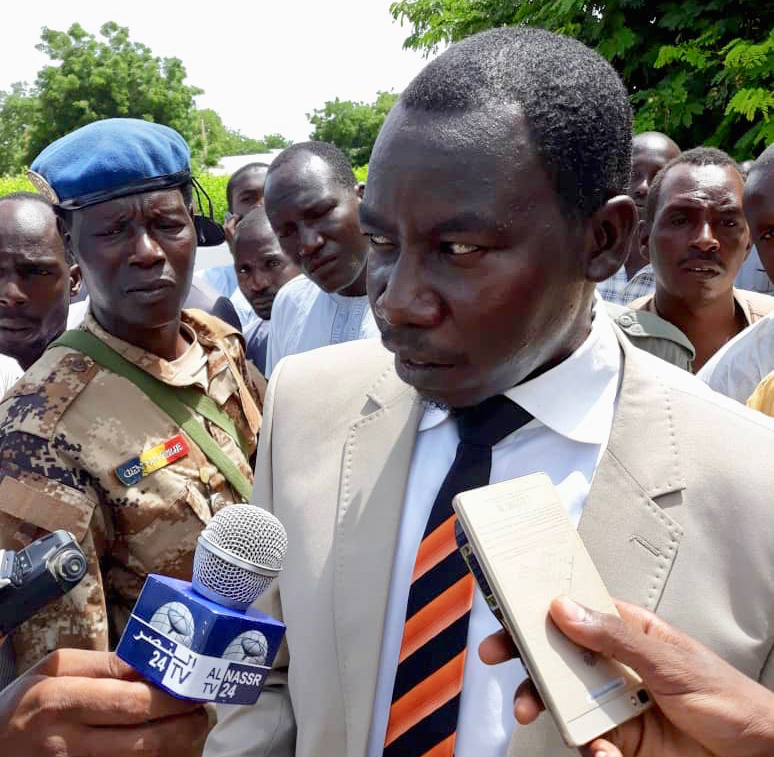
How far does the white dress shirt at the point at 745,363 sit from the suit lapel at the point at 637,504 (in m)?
1.52

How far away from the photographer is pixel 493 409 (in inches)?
68.9

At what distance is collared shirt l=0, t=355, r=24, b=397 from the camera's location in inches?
149

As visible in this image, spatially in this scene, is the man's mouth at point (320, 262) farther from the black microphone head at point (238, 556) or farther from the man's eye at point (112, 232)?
the black microphone head at point (238, 556)

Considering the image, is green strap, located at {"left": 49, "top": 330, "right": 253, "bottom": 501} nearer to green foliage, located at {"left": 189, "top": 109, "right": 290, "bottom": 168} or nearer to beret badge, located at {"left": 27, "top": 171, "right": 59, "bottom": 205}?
beret badge, located at {"left": 27, "top": 171, "right": 59, "bottom": 205}

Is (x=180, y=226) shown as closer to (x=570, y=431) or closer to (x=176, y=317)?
(x=176, y=317)

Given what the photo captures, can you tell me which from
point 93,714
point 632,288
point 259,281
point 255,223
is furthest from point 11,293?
point 632,288

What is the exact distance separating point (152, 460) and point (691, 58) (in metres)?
8.75

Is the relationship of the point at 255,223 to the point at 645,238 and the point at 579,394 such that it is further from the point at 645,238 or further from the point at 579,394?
the point at 579,394

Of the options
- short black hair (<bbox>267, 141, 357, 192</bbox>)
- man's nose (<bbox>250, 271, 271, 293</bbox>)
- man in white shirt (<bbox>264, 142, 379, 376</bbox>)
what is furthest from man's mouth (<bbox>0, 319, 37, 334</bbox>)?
man's nose (<bbox>250, 271, 271, 293</bbox>)

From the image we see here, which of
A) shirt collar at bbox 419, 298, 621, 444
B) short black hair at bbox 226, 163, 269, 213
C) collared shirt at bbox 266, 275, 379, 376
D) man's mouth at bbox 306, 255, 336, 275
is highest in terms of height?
shirt collar at bbox 419, 298, 621, 444

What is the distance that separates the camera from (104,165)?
8.43 ft

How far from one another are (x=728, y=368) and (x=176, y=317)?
1947mm

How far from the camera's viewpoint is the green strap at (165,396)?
2.53 meters

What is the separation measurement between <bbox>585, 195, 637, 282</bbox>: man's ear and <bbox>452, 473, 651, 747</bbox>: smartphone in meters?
0.61
